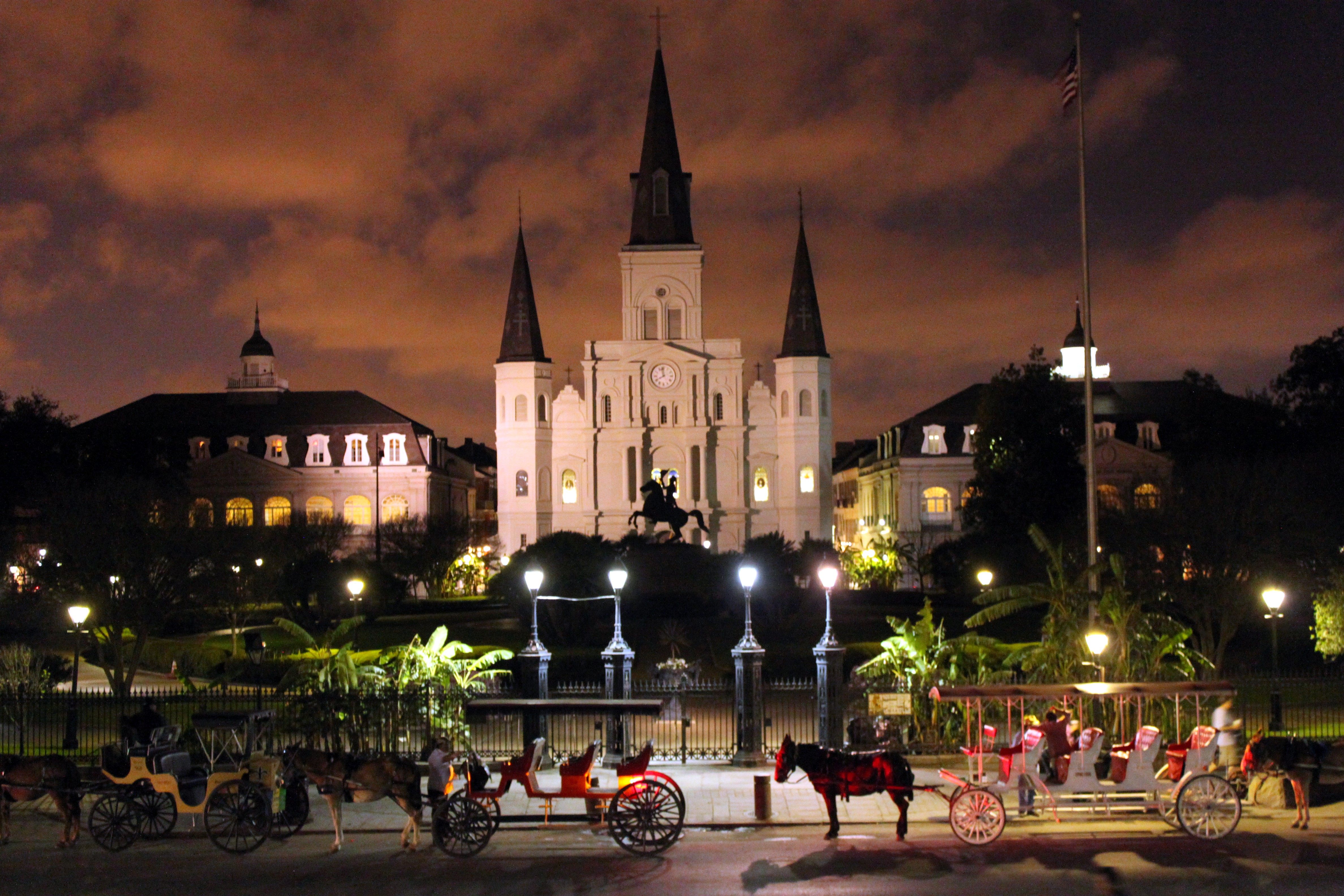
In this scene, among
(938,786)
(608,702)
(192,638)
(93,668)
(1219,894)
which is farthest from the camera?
(192,638)

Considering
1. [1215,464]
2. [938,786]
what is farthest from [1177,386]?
[938,786]

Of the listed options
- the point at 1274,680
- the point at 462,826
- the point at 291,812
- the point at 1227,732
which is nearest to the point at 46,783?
the point at 291,812

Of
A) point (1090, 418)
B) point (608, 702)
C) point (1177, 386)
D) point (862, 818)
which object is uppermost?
point (1177, 386)

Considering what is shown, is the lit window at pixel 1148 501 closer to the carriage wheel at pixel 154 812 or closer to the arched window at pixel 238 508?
the carriage wheel at pixel 154 812

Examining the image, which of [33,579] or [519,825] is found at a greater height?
[33,579]

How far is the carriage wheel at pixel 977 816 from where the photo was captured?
1466cm

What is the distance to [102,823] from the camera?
15711 mm

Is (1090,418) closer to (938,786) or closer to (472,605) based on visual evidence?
(938,786)

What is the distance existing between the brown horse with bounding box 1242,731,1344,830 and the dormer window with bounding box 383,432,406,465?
79.9 metres

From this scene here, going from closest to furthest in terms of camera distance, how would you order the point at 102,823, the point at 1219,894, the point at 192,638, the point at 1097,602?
1. the point at 1219,894
2. the point at 102,823
3. the point at 1097,602
4. the point at 192,638

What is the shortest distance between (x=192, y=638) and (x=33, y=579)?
713 centimetres

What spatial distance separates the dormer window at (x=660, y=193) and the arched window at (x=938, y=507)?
87.0ft

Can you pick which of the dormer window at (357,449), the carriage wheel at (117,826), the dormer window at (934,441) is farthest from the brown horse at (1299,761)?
the dormer window at (357,449)

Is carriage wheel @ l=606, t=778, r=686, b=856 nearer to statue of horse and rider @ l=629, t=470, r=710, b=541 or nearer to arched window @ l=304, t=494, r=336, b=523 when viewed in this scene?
statue of horse and rider @ l=629, t=470, r=710, b=541
